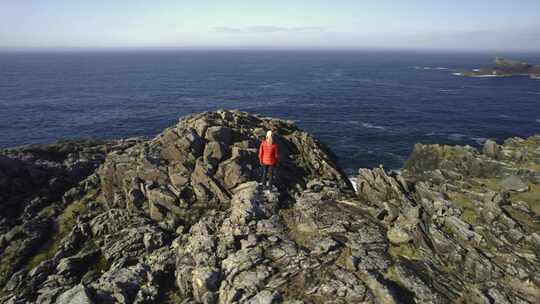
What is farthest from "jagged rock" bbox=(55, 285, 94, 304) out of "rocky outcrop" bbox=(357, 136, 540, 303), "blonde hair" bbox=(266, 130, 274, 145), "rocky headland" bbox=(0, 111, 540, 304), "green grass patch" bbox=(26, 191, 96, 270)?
"rocky outcrop" bbox=(357, 136, 540, 303)

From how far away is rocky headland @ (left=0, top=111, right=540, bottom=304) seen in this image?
16781mm

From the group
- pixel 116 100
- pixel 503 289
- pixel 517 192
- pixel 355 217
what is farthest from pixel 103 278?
pixel 116 100

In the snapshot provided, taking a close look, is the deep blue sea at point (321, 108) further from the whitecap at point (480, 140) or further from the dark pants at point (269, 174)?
the dark pants at point (269, 174)

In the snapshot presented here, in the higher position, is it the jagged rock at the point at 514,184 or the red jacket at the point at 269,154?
the red jacket at the point at 269,154

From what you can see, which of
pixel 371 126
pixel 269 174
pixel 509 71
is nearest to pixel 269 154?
pixel 269 174

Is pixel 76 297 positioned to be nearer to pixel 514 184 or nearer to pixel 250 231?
pixel 250 231

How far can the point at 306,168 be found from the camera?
28.2m

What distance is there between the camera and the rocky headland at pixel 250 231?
16781 mm

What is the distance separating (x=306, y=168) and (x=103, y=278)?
653 inches

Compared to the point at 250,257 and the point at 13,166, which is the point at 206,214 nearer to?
the point at 250,257

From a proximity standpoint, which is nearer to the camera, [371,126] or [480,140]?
[480,140]

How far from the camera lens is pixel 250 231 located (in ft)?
67.0

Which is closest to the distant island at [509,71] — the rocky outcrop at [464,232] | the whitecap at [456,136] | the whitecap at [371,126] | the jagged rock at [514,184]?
the whitecap at [456,136]

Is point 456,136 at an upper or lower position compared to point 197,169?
lower
